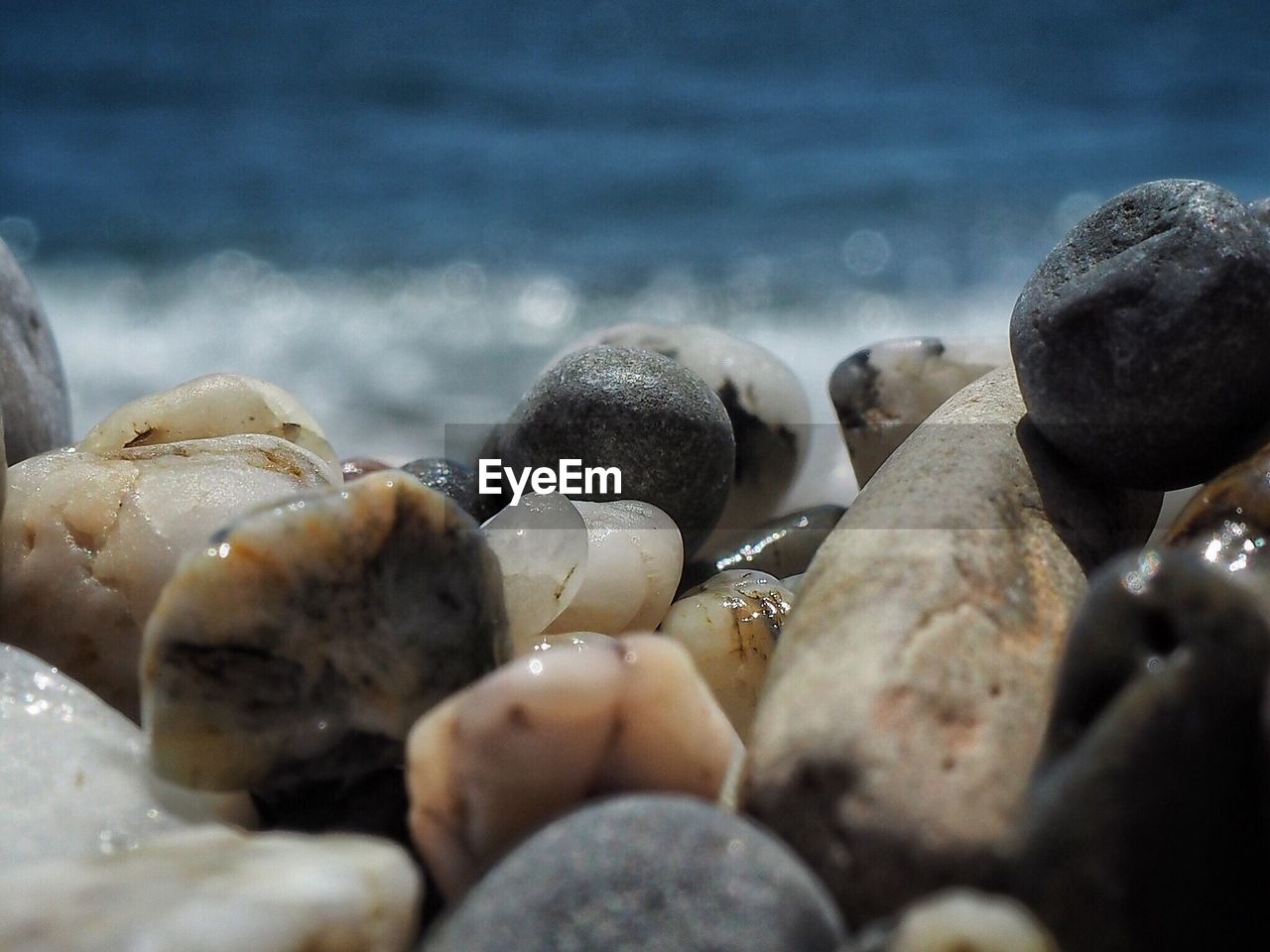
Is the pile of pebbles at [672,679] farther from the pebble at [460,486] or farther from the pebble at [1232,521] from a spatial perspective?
the pebble at [460,486]

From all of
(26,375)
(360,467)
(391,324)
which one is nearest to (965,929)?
(360,467)

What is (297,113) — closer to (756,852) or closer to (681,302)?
(681,302)

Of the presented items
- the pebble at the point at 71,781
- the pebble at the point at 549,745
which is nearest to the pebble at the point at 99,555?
the pebble at the point at 71,781

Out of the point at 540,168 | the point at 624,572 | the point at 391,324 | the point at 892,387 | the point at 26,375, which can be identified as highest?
the point at 892,387

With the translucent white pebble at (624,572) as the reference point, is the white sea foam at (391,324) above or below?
below

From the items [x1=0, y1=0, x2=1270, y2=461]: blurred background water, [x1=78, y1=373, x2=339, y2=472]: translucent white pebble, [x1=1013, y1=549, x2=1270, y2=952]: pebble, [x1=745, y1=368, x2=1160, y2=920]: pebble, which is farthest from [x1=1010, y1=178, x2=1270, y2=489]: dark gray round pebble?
[x1=0, y1=0, x2=1270, y2=461]: blurred background water

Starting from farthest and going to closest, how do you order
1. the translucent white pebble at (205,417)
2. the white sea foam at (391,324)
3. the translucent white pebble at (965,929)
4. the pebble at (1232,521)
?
1. the white sea foam at (391,324)
2. the translucent white pebble at (205,417)
3. the pebble at (1232,521)
4. the translucent white pebble at (965,929)

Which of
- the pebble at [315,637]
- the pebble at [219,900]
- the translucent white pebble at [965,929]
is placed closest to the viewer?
the translucent white pebble at [965,929]

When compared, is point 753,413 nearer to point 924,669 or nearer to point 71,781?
point 924,669
